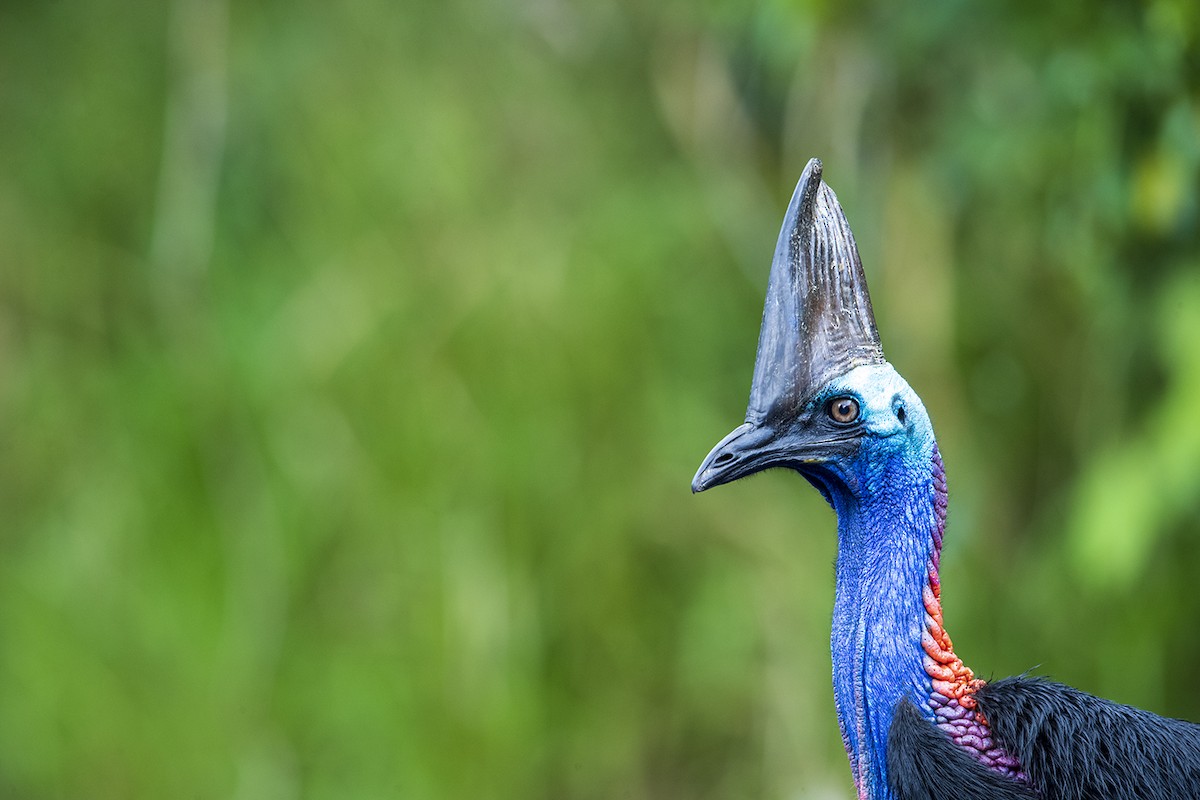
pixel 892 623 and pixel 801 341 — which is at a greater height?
pixel 801 341

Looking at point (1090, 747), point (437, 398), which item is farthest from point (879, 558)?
point (437, 398)

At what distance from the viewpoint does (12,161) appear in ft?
16.9

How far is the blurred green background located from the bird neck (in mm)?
2563

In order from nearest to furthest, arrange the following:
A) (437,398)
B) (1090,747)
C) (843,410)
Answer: (1090,747) → (843,410) → (437,398)

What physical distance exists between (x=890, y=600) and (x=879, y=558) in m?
0.06

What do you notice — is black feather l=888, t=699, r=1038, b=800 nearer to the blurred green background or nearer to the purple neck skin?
the purple neck skin

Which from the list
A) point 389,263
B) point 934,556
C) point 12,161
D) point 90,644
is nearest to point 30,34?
point 12,161

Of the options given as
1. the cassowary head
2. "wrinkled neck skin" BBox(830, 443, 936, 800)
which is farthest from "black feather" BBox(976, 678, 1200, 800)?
the cassowary head

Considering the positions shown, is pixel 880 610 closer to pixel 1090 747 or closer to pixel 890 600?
pixel 890 600

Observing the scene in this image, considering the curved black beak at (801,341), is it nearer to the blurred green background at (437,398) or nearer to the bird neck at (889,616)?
the bird neck at (889,616)

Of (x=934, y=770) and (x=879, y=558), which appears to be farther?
(x=879, y=558)

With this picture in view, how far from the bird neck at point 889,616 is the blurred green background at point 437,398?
8.41 feet

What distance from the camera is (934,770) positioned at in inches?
69.1

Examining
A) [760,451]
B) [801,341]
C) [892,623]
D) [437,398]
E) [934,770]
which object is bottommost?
[934,770]
